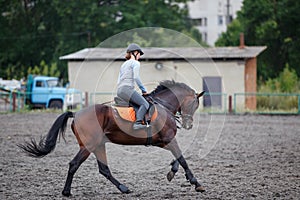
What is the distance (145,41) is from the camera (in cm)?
3559

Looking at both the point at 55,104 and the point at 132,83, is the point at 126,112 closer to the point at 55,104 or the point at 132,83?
the point at 132,83

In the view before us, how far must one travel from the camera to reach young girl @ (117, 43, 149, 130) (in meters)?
8.38

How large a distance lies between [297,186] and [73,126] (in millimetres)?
3445

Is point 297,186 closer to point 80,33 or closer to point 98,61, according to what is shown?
point 98,61

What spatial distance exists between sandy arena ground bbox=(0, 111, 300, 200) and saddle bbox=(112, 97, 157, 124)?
106 cm

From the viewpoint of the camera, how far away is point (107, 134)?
8562 millimetres

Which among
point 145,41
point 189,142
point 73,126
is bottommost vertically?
point 189,142

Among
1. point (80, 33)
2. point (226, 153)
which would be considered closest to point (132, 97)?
point (226, 153)

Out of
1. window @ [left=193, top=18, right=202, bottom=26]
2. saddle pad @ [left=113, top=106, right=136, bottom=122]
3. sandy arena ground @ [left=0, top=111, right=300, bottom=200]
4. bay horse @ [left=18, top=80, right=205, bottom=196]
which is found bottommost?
sandy arena ground @ [left=0, top=111, right=300, bottom=200]

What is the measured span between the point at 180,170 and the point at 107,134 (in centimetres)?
280

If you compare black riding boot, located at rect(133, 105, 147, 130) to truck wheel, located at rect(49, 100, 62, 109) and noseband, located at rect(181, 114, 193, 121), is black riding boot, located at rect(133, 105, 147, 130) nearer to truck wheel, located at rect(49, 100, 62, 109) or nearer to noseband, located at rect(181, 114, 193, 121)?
noseband, located at rect(181, 114, 193, 121)

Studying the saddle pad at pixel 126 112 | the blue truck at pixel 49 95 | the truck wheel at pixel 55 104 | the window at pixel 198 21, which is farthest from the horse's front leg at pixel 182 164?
the window at pixel 198 21

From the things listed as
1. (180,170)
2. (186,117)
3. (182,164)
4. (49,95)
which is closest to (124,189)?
(182,164)

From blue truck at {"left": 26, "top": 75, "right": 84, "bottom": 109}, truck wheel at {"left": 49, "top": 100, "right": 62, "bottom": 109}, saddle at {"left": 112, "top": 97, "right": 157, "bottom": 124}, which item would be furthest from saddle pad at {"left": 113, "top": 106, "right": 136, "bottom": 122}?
truck wheel at {"left": 49, "top": 100, "right": 62, "bottom": 109}
